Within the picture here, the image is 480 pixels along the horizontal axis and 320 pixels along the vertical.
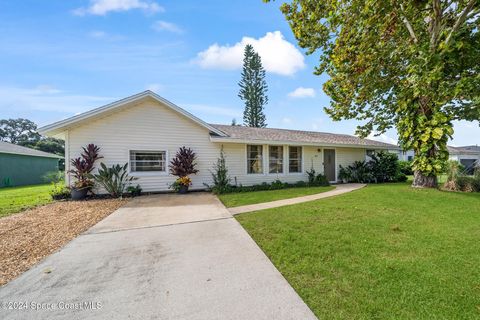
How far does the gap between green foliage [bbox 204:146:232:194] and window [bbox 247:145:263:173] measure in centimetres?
143

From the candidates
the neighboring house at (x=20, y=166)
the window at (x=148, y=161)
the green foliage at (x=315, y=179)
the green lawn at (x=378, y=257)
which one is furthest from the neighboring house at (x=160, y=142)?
the neighboring house at (x=20, y=166)

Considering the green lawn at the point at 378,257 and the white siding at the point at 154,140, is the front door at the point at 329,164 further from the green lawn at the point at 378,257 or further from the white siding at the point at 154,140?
the green lawn at the point at 378,257

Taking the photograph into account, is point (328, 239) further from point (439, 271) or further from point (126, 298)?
point (126, 298)

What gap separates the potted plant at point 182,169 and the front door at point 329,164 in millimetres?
8241

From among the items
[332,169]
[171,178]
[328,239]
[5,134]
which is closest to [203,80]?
[171,178]

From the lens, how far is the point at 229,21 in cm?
1021

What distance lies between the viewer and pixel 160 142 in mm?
10086

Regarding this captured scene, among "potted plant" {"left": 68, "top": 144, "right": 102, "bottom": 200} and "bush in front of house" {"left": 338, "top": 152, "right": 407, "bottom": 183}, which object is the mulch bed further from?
"bush in front of house" {"left": 338, "top": 152, "right": 407, "bottom": 183}

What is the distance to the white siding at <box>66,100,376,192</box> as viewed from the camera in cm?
931

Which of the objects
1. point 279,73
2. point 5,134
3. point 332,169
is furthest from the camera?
point 5,134

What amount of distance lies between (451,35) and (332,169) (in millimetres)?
8706

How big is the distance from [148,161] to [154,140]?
103 cm

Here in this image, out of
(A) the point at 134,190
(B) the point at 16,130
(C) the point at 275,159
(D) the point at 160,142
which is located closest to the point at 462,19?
(C) the point at 275,159

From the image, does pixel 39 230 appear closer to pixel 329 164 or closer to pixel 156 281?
pixel 156 281
